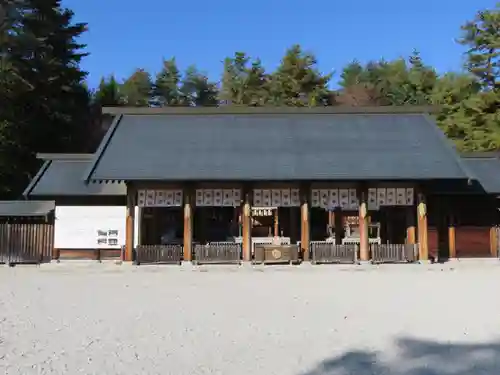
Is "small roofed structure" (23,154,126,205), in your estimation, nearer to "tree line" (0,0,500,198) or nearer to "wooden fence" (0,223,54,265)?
"wooden fence" (0,223,54,265)

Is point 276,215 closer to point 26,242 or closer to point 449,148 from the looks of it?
point 449,148

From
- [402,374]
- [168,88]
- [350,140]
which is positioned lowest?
[402,374]

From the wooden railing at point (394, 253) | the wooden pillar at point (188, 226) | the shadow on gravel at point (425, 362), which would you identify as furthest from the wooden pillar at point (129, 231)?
the shadow on gravel at point (425, 362)

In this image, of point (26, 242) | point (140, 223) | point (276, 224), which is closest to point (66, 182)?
point (26, 242)

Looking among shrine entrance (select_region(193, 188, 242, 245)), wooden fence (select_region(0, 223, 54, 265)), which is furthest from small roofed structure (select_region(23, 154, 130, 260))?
shrine entrance (select_region(193, 188, 242, 245))

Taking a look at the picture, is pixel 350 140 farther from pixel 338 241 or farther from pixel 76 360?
pixel 76 360

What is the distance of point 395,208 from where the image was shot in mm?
19531

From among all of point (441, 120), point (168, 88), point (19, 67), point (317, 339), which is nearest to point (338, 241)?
point (317, 339)

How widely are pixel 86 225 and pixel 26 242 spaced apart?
6.96ft

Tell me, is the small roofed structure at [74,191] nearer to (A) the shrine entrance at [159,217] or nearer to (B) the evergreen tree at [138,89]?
(A) the shrine entrance at [159,217]

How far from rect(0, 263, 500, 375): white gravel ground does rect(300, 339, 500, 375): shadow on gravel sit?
1 cm

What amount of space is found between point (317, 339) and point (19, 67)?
84.1ft

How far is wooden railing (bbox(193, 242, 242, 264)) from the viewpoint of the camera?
16.0 meters

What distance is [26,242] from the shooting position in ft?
56.8
